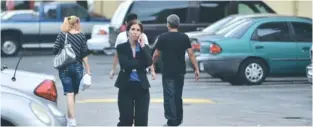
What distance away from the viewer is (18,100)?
770 centimetres

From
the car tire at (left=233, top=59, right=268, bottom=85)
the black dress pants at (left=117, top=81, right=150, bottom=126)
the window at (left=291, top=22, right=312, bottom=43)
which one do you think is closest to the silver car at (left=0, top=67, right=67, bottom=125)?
the black dress pants at (left=117, top=81, right=150, bottom=126)

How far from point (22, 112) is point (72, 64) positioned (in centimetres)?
413

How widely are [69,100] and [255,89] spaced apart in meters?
6.27

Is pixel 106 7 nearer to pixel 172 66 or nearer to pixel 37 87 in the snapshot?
pixel 172 66

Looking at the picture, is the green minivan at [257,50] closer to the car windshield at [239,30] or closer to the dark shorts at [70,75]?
the car windshield at [239,30]

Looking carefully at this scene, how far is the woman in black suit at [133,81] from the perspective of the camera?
991cm

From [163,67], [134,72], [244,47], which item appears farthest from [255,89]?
[134,72]

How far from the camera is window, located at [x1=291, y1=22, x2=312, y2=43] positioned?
720 inches

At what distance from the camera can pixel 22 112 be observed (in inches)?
298

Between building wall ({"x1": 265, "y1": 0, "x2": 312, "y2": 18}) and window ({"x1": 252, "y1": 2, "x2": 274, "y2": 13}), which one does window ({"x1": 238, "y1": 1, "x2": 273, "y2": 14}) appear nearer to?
window ({"x1": 252, "y1": 2, "x2": 274, "y2": 13})

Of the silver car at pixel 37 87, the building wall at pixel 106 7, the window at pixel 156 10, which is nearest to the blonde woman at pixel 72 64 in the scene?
the silver car at pixel 37 87

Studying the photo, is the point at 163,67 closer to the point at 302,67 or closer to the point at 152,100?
the point at 152,100

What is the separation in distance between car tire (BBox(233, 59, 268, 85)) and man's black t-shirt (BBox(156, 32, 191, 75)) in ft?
20.0

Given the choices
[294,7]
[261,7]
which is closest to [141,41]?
[261,7]
